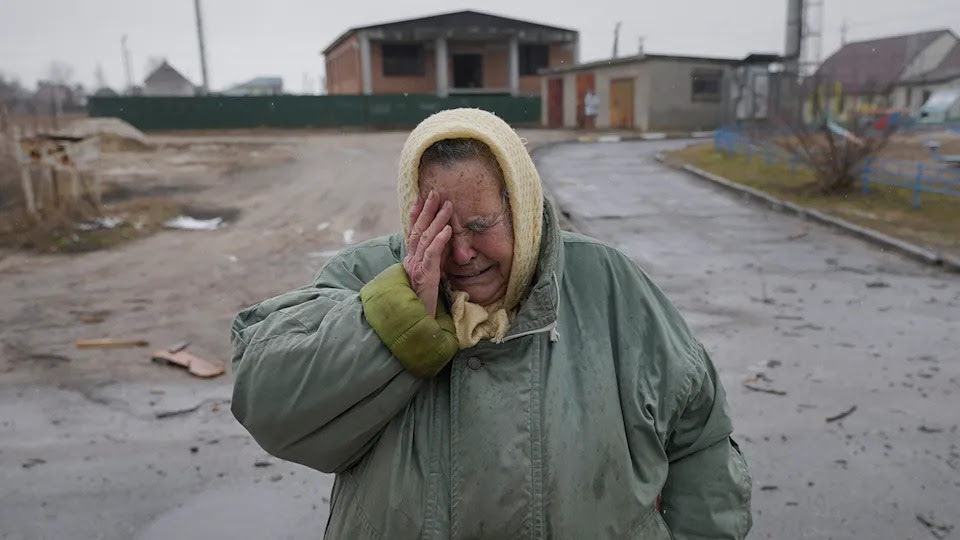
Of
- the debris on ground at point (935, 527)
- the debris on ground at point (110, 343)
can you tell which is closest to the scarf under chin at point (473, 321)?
the debris on ground at point (935, 527)

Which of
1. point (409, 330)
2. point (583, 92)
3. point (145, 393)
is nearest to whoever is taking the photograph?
point (409, 330)

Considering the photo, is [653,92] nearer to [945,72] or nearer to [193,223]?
[193,223]

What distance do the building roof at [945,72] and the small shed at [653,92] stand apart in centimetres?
2414

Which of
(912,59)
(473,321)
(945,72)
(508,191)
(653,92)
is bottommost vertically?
(473,321)

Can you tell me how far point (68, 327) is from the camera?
7234mm

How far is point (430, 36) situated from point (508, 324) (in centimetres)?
4312

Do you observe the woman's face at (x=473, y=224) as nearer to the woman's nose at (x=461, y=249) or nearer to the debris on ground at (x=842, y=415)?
the woman's nose at (x=461, y=249)

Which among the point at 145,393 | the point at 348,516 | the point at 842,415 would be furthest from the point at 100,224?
the point at 348,516

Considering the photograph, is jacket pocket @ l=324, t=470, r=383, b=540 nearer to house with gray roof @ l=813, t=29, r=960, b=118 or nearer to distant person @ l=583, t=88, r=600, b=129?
distant person @ l=583, t=88, r=600, b=129

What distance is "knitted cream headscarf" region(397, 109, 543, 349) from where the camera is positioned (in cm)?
158

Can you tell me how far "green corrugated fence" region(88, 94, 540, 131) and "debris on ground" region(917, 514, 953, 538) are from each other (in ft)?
115

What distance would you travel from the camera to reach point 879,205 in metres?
13.4

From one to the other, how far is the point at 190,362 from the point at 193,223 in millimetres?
8115

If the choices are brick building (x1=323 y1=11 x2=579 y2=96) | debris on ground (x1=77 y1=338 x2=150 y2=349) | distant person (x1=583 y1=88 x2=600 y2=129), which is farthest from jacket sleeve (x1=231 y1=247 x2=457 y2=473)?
brick building (x1=323 y1=11 x2=579 y2=96)
